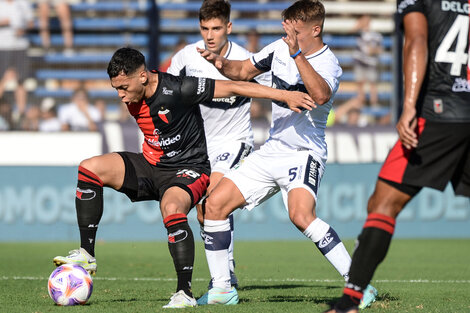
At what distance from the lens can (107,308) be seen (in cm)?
627

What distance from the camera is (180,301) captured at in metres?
6.28

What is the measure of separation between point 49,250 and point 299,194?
6497 mm

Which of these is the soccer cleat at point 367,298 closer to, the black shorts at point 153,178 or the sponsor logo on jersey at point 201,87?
the black shorts at point 153,178

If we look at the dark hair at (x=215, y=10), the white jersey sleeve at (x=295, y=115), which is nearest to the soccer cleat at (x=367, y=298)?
the white jersey sleeve at (x=295, y=115)

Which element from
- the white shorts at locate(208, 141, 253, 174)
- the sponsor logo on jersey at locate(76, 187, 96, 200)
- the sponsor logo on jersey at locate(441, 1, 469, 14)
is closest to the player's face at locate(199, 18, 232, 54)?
the white shorts at locate(208, 141, 253, 174)

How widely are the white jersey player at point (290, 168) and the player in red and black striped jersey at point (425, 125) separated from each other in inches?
57.9

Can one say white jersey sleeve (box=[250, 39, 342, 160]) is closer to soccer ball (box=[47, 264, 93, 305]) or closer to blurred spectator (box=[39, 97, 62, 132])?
soccer ball (box=[47, 264, 93, 305])

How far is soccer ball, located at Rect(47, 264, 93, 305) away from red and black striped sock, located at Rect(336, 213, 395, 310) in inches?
87.2

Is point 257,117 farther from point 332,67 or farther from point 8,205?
point 332,67

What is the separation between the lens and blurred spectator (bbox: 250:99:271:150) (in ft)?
47.1

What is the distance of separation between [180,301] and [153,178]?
53.0 inches

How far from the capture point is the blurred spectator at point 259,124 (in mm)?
14367

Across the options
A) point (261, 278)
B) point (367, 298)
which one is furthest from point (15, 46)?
point (367, 298)

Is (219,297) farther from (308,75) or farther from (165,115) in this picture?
(308,75)
